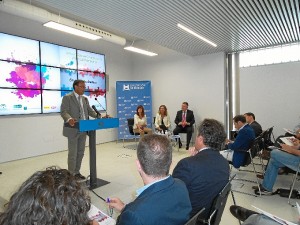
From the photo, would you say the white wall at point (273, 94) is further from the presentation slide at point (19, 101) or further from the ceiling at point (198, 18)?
the presentation slide at point (19, 101)

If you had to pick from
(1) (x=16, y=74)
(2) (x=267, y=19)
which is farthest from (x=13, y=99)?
(2) (x=267, y=19)

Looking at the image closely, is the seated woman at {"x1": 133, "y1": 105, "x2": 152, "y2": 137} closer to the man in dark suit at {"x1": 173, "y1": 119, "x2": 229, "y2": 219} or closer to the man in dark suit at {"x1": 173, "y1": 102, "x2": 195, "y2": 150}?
the man in dark suit at {"x1": 173, "y1": 102, "x2": 195, "y2": 150}

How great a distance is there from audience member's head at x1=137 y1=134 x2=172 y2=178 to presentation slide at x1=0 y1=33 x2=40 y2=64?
16.3ft

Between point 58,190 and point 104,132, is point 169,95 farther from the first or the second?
point 58,190

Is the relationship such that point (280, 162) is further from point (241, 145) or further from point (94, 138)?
point (94, 138)

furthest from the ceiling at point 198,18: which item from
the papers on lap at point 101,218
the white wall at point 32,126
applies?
the papers on lap at point 101,218

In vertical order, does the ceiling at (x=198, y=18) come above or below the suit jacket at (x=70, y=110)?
above

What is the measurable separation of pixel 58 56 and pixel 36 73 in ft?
2.60

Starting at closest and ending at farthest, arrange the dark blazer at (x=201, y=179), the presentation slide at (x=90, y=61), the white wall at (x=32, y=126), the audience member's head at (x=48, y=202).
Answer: the audience member's head at (x=48, y=202), the dark blazer at (x=201, y=179), the white wall at (x=32, y=126), the presentation slide at (x=90, y=61)

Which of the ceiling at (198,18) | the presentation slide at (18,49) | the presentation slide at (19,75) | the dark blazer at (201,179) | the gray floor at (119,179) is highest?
the ceiling at (198,18)

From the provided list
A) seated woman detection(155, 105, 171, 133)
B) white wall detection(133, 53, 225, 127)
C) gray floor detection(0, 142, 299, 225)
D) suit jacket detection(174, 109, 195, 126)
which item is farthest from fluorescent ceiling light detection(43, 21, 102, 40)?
suit jacket detection(174, 109, 195, 126)

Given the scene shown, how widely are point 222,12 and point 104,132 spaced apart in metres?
5.09

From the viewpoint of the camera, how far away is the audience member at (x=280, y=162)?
3037 mm

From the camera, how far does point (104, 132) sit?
24.8 feet
